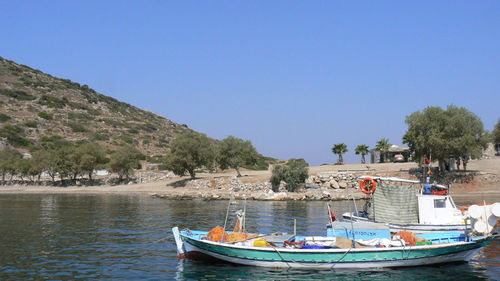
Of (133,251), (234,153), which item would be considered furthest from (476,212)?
(234,153)

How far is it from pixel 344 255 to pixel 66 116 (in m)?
136

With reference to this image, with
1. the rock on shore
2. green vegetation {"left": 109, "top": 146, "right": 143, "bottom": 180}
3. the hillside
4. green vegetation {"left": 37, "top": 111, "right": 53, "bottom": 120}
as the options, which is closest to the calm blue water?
the rock on shore

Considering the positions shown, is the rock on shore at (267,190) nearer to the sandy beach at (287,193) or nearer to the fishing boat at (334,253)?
the sandy beach at (287,193)

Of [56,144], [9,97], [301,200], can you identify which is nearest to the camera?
[301,200]

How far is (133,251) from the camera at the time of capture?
24344 mm

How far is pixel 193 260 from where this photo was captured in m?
22.4

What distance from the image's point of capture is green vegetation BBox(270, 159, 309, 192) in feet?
209

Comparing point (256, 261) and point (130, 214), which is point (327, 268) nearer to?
point (256, 261)

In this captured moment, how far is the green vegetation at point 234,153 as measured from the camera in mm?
79500

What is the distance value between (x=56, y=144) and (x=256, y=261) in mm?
102710

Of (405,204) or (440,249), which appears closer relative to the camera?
(440,249)

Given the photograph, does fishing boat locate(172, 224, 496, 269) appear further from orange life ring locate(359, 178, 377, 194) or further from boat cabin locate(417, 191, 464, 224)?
orange life ring locate(359, 178, 377, 194)

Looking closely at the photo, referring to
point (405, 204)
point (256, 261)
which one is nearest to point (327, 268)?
point (256, 261)

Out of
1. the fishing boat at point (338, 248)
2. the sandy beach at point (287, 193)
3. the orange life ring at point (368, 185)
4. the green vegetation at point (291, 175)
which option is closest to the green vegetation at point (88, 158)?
the sandy beach at point (287, 193)
